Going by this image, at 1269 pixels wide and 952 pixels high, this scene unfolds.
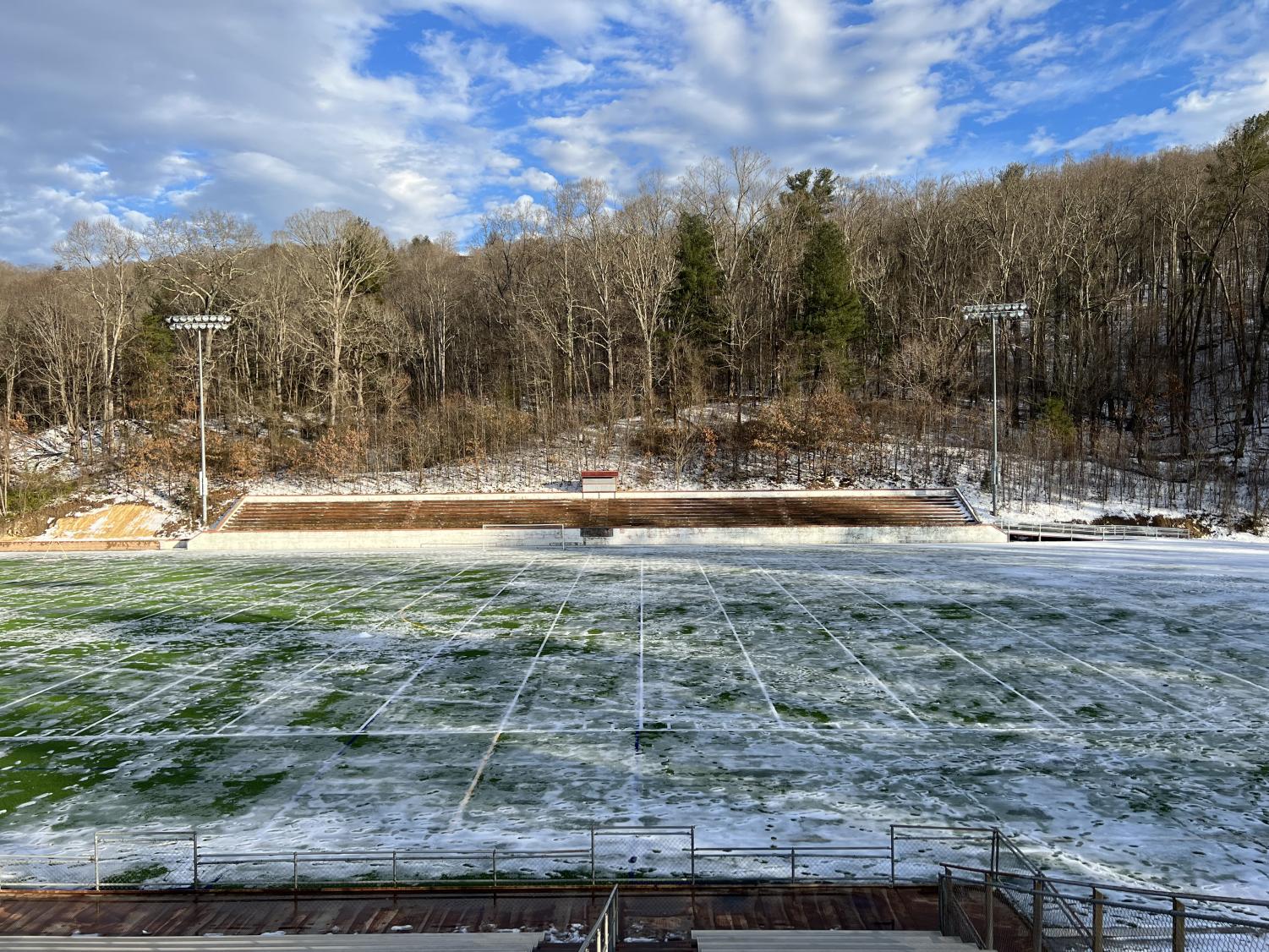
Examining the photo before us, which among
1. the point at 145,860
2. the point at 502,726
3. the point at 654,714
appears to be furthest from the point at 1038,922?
the point at 145,860

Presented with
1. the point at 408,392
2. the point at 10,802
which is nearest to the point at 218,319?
the point at 408,392

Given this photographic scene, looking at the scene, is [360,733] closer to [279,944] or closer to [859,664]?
[279,944]

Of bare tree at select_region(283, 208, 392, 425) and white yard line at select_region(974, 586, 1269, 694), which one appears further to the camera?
bare tree at select_region(283, 208, 392, 425)

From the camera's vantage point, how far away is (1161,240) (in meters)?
60.1

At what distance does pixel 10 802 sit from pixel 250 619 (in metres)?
10.9

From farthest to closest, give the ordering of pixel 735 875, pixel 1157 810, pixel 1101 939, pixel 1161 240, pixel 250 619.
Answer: pixel 1161 240, pixel 250 619, pixel 1157 810, pixel 735 875, pixel 1101 939

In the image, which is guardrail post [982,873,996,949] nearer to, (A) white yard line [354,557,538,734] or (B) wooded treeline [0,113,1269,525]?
(A) white yard line [354,557,538,734]

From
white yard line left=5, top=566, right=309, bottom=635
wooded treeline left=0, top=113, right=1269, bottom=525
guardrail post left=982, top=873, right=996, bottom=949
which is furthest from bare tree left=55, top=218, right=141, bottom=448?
guardrail post left=982, top=873, right=996, bottom=949

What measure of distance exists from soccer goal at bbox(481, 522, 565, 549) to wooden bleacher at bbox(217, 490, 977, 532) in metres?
1.10

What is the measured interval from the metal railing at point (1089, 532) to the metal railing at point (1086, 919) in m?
31.8

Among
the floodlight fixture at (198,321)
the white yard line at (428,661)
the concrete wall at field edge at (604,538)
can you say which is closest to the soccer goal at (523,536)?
the concrete wall at field edge at (604,538)

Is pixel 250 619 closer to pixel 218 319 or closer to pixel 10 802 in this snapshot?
pixel 10 802

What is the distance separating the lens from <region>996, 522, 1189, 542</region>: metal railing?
3650 centimetres

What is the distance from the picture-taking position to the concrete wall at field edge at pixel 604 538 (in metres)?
36.2
